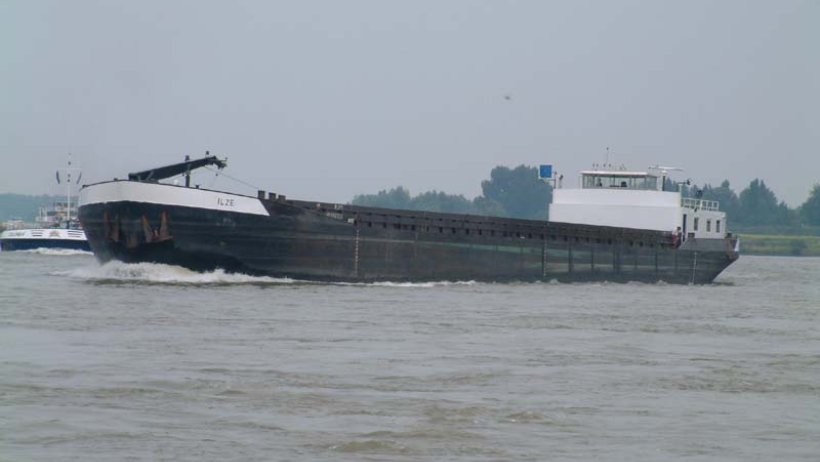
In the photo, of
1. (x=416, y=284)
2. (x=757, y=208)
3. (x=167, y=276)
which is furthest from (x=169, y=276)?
(x=757, y=208)

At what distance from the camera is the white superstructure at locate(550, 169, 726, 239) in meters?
45.1

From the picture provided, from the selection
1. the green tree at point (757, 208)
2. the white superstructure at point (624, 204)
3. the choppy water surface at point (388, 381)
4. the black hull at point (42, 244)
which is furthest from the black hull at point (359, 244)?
the green tree at point (757, 208)

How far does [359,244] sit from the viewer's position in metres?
30.9

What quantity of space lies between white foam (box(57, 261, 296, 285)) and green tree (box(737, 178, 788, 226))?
146113mm

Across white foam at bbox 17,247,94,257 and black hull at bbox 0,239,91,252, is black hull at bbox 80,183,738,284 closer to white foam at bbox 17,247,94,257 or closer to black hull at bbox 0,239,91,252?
white foam at bbox 17,247,94,257

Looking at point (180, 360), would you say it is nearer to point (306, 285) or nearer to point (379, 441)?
point (379, 441)

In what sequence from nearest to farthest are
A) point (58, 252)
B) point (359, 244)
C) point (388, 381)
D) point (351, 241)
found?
1. point (388, 381)
2. point (351, 241)
3. point (359, 244)
4. point (58, 252)

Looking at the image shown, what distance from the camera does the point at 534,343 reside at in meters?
17.1

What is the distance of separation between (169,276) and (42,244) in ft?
119

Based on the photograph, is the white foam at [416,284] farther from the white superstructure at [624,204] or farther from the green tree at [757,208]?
A: the green tree at [757,208]

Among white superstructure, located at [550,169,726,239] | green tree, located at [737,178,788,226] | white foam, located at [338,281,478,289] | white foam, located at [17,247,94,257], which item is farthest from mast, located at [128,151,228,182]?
green tree, located at [737,178,788,226]

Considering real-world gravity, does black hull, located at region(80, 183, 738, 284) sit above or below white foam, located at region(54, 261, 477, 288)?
above

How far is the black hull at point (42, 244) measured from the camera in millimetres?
60812

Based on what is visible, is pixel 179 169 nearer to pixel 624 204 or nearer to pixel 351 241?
pixel 351 241
